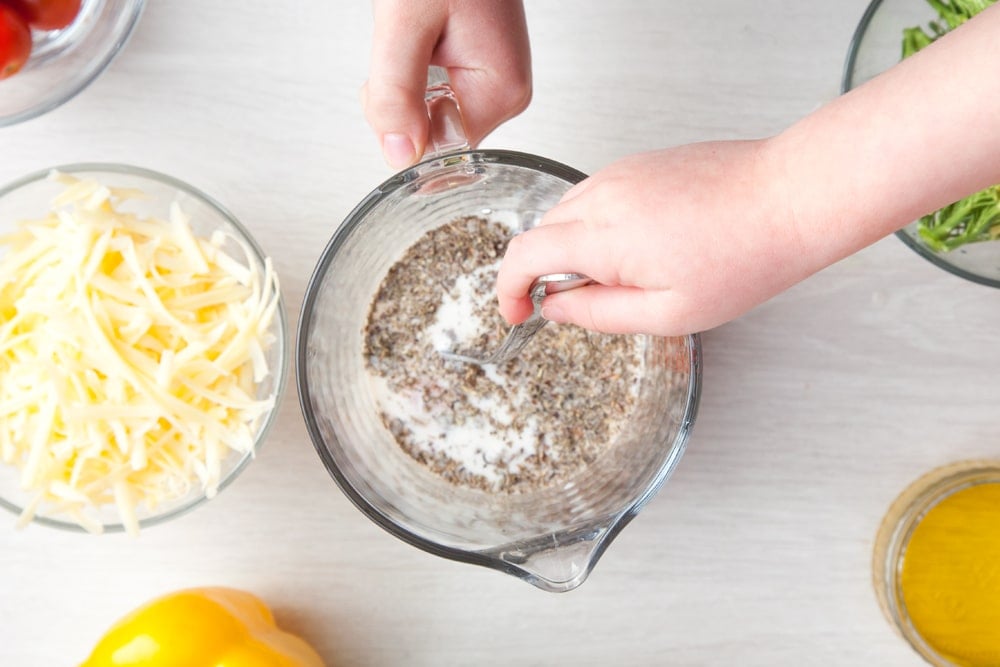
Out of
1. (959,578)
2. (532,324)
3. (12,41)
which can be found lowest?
(959,578)

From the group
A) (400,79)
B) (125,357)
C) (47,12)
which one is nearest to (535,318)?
(400,79)

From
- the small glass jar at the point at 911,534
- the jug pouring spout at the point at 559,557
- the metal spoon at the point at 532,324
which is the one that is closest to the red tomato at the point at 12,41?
the metal spoon at the point at 532,324

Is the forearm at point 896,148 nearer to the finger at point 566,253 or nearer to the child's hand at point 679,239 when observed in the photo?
the child's hand at point 679,239

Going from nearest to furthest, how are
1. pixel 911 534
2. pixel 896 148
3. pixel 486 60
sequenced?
1. pixel 896 148
2. pixel 486 60
3. pixel 911 534

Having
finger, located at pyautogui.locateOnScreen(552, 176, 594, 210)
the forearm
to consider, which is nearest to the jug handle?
finger, located at pyautogui.locateOnScreen(552, 176, 594, 210)

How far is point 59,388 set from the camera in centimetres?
76

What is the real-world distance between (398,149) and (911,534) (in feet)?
2.13

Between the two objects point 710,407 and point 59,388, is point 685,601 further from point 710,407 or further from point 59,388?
point 59,388

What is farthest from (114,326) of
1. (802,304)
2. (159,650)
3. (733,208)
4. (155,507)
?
(802,304)

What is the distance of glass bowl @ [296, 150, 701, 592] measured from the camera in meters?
0.73

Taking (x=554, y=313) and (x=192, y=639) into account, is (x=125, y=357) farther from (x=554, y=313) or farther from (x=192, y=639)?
(x=554, y=313)

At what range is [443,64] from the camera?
797 mm

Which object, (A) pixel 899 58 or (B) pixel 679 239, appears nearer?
(B) pixel 679 239

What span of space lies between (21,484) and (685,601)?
66 centimetres
